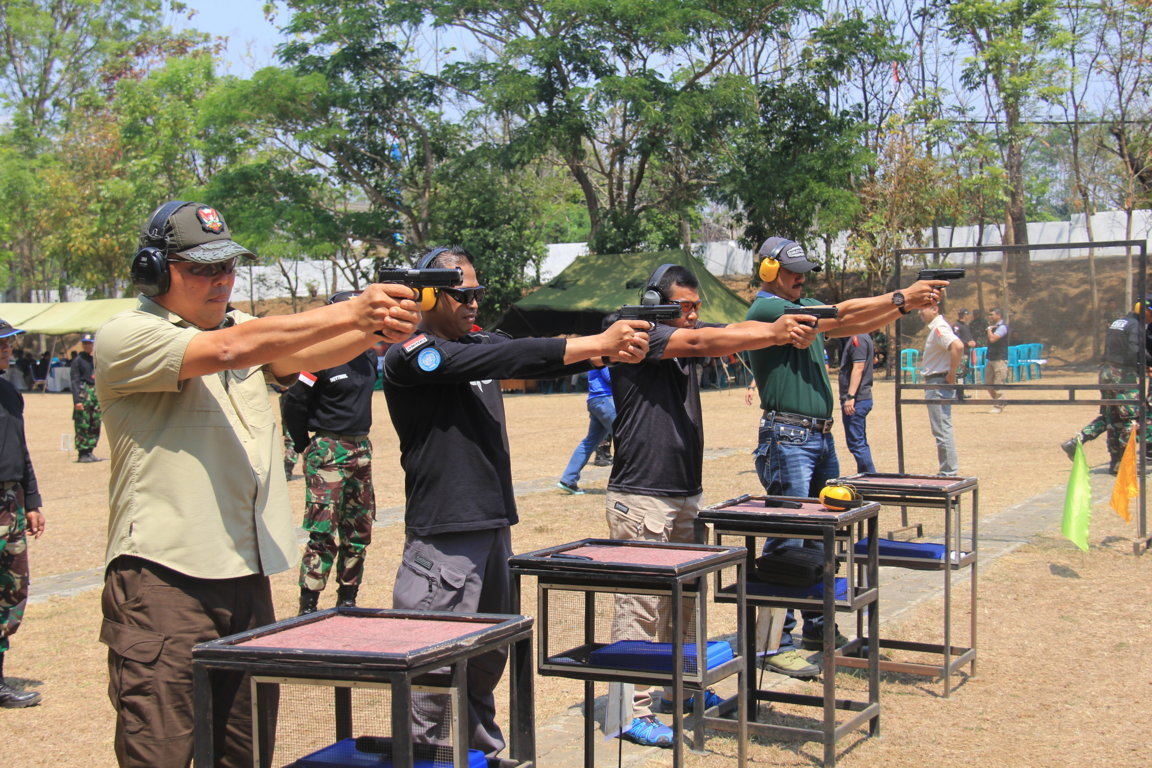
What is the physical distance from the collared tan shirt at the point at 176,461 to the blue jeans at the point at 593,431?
8.80m

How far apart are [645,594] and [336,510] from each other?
3972mm

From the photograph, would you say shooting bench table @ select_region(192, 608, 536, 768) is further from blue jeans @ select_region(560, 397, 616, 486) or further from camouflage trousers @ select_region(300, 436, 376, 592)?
blue jeans @ select_region(560, 397, 616, 486)

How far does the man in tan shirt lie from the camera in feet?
9.93

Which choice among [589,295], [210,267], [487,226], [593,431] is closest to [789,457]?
[210,267]

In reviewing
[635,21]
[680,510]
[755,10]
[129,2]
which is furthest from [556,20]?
[129,2]

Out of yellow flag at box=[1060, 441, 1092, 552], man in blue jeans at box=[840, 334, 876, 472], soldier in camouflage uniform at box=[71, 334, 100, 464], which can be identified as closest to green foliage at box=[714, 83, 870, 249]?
A: man in blue jeans at box=[840, 334, 876, 472]

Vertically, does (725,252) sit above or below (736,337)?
above

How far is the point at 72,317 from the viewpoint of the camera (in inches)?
1656

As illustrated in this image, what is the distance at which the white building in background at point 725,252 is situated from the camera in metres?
40.5

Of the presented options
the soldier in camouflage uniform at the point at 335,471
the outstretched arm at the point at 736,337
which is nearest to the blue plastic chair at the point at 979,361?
the outstretched arm at the point at 736,337

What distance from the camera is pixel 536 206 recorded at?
1636 inches

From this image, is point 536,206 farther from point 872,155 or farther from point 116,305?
point 116,305

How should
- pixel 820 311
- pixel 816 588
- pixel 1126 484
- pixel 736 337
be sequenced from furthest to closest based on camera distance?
1. pixel 1126 484
2. pixel 820 311
3. pixel 816 588
4. pixel 736 337

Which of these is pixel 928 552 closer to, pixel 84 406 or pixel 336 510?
pixel 336 510
